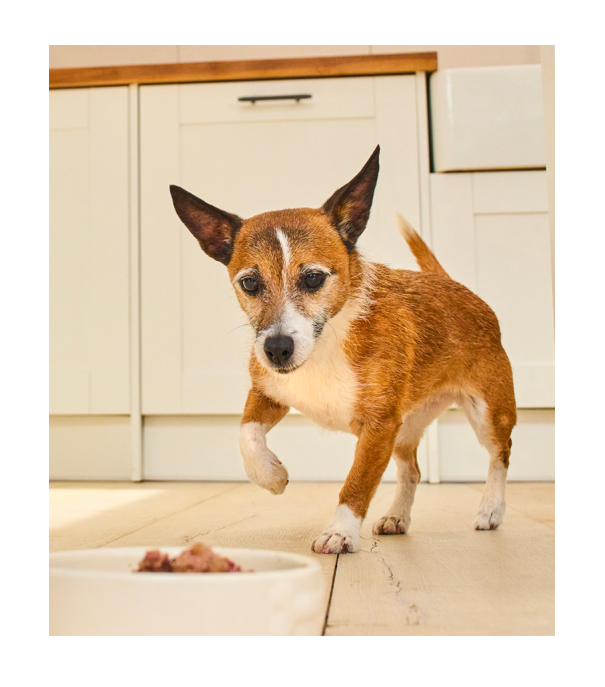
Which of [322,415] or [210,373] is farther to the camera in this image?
[210,373]

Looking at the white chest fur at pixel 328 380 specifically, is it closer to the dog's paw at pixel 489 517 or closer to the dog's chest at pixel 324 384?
the dog's chest at pixel 324 384

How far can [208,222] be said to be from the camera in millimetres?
1425

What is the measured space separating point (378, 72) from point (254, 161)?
56 centimetres

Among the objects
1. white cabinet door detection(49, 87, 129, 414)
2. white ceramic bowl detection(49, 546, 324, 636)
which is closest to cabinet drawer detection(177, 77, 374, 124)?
white cabinet door detection(49, 87, 129, 414)

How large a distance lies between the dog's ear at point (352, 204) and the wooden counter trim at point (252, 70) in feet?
4.58

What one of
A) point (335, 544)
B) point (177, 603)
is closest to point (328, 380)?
point (335, 544)

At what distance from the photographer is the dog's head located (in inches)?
47.8

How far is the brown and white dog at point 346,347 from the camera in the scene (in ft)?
4.18

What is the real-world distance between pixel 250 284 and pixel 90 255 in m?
1.60

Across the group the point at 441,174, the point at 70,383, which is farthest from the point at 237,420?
the point at 441,174

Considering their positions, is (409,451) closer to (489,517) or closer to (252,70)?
(489,517)
